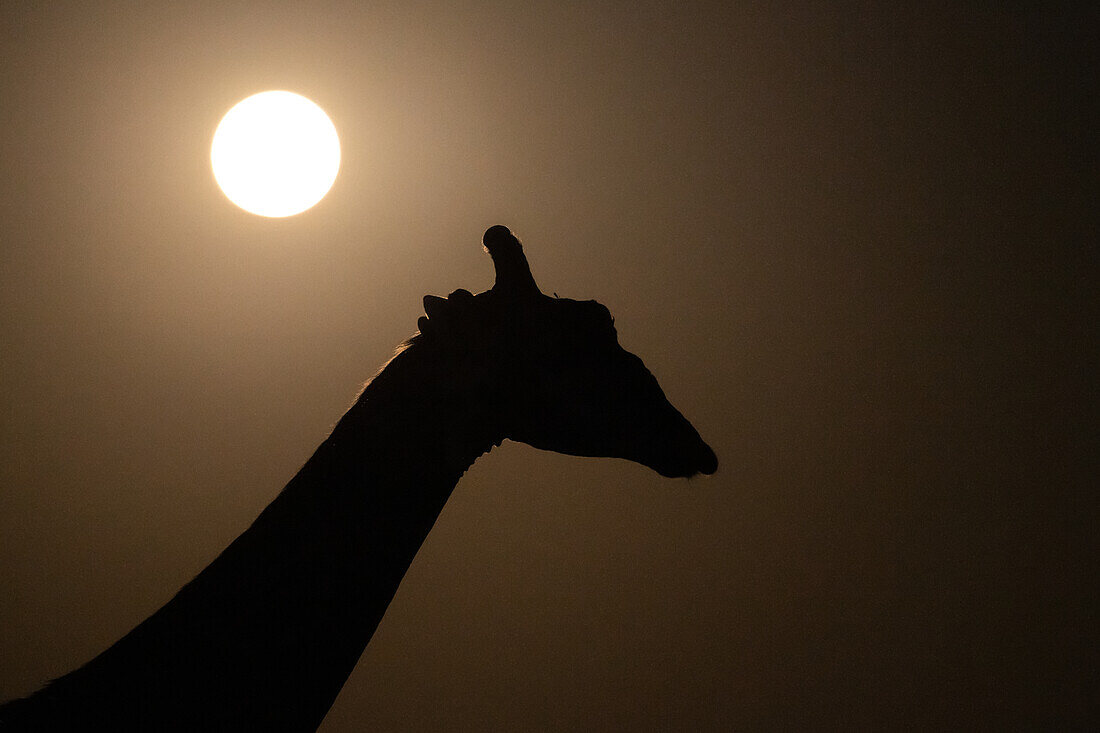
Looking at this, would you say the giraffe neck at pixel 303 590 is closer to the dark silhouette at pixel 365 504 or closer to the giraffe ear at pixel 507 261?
the dark silhouette at pixel 365 504

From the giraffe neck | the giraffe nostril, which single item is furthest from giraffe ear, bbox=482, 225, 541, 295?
the giraffe nostril

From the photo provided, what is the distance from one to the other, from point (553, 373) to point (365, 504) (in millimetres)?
301

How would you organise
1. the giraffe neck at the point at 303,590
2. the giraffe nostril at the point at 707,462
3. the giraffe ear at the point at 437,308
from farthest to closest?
1. the giraffe nostril at the point at 707,462
2. the giraffe ear at the point at 437,308
3. the giraffe neck at the point at 303,590

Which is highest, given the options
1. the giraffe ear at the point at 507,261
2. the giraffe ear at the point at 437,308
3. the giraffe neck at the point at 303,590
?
the giraffe ear at the point at 507,261

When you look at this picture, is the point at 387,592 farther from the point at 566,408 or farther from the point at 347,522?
the point at 566,408

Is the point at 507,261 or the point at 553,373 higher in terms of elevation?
the point at 507,261

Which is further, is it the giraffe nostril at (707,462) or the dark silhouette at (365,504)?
the giraffe nostril at (707,462)

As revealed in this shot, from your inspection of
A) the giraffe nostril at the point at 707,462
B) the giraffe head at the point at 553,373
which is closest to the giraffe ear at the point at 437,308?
the giraffe head at the point at 553,373

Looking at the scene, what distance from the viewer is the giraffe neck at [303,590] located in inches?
25.0

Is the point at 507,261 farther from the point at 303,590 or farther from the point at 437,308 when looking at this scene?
the point at 303,590

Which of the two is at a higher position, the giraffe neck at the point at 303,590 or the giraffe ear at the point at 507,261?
the giraffe ear at the point at 507,261

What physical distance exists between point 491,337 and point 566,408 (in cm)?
14

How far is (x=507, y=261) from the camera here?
0.92 metres

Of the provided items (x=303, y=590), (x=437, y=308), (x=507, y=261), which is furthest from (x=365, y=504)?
(x=507, y=261)
